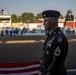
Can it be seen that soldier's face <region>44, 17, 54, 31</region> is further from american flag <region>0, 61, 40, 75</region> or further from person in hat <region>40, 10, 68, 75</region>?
american flag <region>0, 61, 40, 75</region>

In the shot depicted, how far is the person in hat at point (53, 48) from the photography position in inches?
165

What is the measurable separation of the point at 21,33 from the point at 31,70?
6754cm

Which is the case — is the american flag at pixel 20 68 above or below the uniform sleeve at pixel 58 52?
below

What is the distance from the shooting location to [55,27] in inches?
174

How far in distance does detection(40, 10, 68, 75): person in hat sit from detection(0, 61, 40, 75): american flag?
1.58 meters

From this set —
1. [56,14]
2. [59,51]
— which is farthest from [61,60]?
[56,14]

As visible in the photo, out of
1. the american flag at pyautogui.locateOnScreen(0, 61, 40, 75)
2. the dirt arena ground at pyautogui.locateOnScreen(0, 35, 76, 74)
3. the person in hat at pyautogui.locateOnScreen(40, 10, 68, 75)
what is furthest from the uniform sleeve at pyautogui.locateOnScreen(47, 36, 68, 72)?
the dirt arena ground at pyautogui.locateOnScreen(0, 35, 76, 74)

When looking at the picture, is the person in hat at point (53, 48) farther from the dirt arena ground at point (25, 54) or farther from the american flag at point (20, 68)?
the dirt arena ground at point (25, 54)

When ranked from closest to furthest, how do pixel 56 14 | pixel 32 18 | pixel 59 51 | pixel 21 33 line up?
pixel 59 51, pixel 56 14, pixel 21 33, pixel 32 18

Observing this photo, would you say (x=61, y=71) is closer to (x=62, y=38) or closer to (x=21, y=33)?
(x=62, y=38)

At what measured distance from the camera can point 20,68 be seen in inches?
241

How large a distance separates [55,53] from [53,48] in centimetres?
9

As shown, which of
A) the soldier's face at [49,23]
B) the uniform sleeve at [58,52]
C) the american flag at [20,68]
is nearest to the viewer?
the uniform sleeve at [58,52]

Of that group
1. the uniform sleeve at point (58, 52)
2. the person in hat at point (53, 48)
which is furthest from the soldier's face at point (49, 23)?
the uniform sleeve at point (58, 52)
